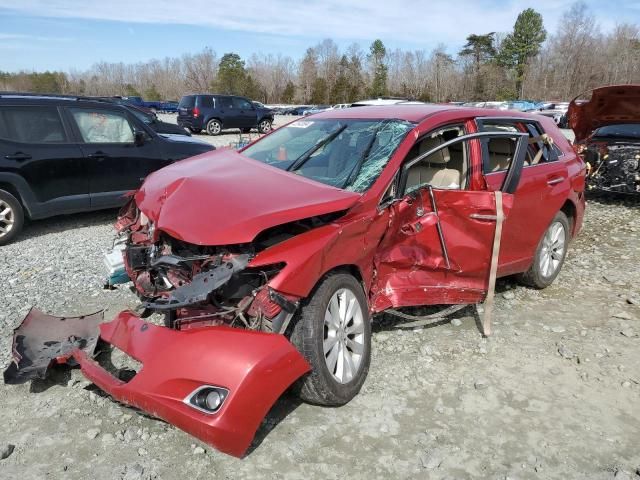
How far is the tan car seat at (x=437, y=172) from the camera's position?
13.5 ft

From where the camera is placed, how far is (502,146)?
4.73m

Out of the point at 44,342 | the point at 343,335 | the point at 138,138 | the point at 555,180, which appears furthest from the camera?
the point at 138,138

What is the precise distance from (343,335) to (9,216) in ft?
16.5

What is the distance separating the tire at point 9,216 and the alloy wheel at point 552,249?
5.87m

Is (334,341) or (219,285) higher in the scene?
(219,285)

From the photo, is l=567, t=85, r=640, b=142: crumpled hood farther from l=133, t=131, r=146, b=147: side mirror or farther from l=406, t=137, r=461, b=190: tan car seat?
l=133, t=131, r=146, b=147: side mirror

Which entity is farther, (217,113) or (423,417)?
(217,113)

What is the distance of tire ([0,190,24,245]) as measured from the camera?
6.10 metres

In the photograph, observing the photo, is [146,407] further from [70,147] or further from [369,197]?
[70,147]

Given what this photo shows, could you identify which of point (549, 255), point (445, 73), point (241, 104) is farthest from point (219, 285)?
point (445, 73)

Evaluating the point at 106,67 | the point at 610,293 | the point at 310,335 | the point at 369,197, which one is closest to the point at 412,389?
the point at 310,335

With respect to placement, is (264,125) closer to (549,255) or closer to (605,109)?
(605,109)

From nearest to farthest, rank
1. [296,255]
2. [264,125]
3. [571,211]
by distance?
1. [296,255]
2. [571,211]
3. [264,125]

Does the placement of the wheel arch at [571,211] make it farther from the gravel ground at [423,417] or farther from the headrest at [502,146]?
the gravel ground at [423,417]
